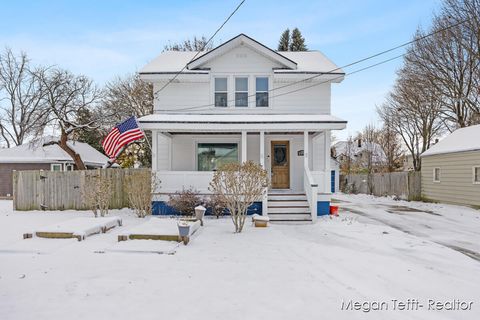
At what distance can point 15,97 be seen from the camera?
108ft

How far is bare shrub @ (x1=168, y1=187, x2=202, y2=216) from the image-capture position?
1191 centimetres

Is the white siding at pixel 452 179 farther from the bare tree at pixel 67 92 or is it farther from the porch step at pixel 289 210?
the bare tree at pixel 67 92

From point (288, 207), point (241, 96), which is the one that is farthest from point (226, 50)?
point (288, 207)

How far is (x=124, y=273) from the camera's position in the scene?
5.72 metres

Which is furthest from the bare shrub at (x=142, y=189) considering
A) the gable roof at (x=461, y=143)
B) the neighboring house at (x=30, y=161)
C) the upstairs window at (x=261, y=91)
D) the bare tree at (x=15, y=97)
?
the bare tree at (x=15, y=97)

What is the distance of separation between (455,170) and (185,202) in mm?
13831

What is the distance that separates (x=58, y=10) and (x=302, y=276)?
10980 millimetres

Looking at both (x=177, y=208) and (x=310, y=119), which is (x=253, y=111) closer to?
(x=310, y=119)

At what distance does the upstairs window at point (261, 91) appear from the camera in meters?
14.5

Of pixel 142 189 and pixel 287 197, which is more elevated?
pixel 142 189

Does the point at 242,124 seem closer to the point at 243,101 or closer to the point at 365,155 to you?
the point at 243,101

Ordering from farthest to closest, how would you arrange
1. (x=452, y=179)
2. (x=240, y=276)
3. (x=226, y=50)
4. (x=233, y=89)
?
(x=452, y=179), (x=233, y=89), (x=226, y=50), (x=240, y=276)

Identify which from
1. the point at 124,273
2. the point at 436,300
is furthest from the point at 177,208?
the point at 436,300

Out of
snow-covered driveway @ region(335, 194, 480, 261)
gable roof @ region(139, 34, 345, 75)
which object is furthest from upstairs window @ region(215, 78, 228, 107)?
snow-covered driveway @ region(335, 194, 480, 261)
